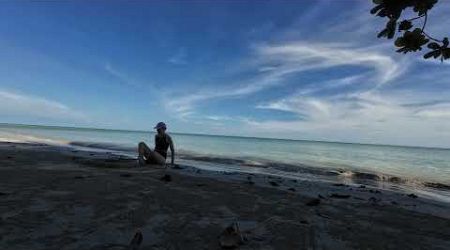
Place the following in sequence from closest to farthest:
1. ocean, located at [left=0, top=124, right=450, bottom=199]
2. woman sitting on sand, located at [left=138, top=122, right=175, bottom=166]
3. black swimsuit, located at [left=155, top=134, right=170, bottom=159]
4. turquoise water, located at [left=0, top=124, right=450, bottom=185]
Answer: woman sitting on sand, located at [left=138, top=122, right=175, bottom=166]
black swimsuit, located at [left=155, top=134, right=170, bottom=159]
ocean, located at [left=0, top=124, right=450, bottom=199]
turquoise water, located at [left=0, top=124, right=450, bottom=185]

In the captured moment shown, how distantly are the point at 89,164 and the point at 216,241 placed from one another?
9814 mm

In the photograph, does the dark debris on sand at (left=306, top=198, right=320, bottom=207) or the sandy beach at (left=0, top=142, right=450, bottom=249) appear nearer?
the sandy beach at (left=0, top=142, right=450, bottom=249)

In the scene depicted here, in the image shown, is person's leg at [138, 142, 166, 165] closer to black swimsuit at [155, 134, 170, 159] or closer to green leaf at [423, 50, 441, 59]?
black swimsuit at [155, 134, 170, 159]

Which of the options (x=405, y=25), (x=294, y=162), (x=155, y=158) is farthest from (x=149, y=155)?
(x=294, y=162)

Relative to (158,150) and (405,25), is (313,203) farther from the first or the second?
(158,150)

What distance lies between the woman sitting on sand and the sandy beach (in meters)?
4.68

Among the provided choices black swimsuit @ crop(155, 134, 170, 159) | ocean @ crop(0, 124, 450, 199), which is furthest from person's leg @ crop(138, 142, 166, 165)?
A: ocean @ crop(0, 124, 450, 199)

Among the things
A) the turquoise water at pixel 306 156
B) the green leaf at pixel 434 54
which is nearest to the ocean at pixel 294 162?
the turquoise water at pixel 306 156

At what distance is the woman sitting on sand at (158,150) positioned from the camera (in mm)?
14727

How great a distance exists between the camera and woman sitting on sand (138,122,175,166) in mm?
14727

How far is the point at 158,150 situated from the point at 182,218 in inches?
356

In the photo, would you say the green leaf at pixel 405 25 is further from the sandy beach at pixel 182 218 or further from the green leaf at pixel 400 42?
the sandy beach at pixel 182 218

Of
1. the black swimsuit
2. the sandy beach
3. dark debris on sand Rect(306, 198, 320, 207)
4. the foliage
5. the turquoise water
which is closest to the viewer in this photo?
the foliage

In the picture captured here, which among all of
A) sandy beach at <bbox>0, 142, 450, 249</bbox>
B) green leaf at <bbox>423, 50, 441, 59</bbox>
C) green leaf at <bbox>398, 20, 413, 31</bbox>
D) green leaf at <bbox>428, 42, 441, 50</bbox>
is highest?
green leaf at <bbox>398, 20, 413, 31</bbox>
